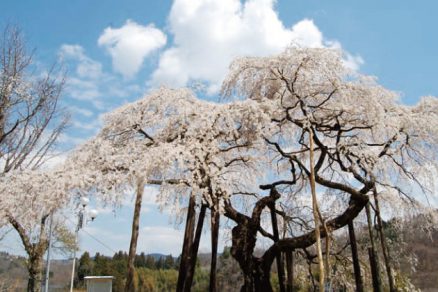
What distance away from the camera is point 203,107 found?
906cm

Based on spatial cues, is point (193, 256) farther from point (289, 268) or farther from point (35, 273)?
point (35, 273)

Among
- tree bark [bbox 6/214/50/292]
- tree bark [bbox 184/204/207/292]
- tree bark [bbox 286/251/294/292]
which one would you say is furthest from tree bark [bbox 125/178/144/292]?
tree bark [bbox 6/214/50/292]

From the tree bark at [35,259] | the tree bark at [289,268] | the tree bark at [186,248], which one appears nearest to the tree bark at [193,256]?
the tree bark at [186,248]

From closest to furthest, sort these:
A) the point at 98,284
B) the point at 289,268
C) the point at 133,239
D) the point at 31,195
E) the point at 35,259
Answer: the point at 31,195, the point at 133,239, the point at 289,268, the point at 35,259, the point at 98,284

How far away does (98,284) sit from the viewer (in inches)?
520

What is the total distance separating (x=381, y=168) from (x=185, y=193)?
16.5 ft

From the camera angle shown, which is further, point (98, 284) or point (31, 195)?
point (98, 284)

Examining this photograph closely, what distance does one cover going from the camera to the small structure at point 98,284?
13.1 meters

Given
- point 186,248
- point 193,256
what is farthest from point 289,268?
point 186,248

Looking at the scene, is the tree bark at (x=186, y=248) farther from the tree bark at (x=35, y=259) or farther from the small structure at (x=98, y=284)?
the small structure at (x=98, y=284)

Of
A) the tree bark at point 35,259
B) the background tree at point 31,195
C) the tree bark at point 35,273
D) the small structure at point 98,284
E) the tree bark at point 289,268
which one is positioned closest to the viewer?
the background tree at point 31,195

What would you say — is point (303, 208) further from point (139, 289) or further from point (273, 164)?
point (139, 289)

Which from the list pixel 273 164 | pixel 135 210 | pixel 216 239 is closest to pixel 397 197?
pixel 273 164

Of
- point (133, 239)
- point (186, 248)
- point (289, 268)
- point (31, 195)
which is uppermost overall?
point (31, 195)
